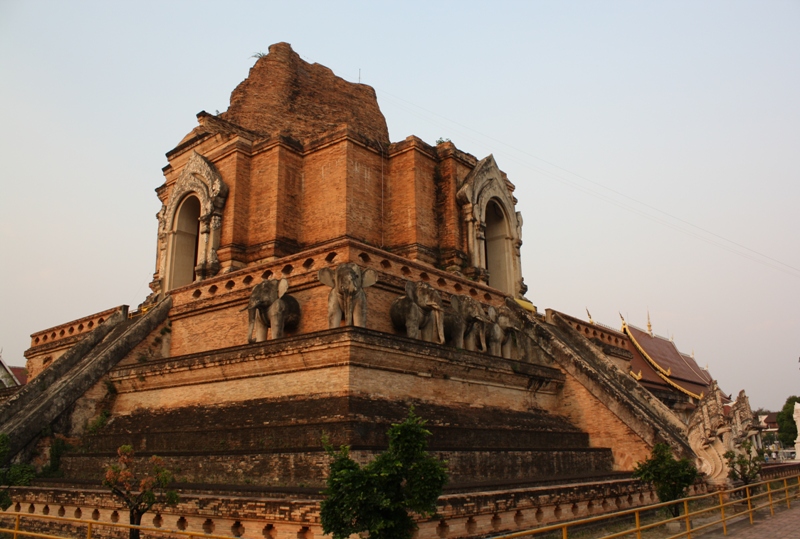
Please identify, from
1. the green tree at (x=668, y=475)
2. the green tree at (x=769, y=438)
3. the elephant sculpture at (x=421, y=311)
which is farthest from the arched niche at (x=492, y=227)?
the green tree at (x=769, y=438)

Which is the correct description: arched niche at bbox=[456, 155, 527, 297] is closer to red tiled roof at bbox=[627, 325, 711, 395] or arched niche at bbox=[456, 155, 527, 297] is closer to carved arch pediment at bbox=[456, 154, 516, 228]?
carved arch pediment at bbox=[456, 154, 516, 228]

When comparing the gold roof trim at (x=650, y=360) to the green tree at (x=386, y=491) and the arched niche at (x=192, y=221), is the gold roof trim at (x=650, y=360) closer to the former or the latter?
the arched niche at (x=192, y=221)

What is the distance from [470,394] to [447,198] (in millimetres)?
7293

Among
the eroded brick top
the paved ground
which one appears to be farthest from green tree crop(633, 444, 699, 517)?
the eroded brick top

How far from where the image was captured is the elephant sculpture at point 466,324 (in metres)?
14.6

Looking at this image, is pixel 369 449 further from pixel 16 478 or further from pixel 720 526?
pixel 720 526

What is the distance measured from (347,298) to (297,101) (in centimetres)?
1059

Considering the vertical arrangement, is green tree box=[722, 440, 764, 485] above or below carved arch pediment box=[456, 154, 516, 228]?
below

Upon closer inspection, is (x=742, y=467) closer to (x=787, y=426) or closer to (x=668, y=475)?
(x=668, y=475)

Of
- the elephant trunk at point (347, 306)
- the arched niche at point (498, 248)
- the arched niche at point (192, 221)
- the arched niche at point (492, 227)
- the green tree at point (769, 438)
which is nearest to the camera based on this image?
the elephant trunk at point (347, 306)

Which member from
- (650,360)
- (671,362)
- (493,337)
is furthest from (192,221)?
(671,362)

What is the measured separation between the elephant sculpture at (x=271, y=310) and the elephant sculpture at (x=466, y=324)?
3.21 meters

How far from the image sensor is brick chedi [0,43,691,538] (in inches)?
412

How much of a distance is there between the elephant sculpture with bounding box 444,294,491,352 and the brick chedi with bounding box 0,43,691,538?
5 cm
